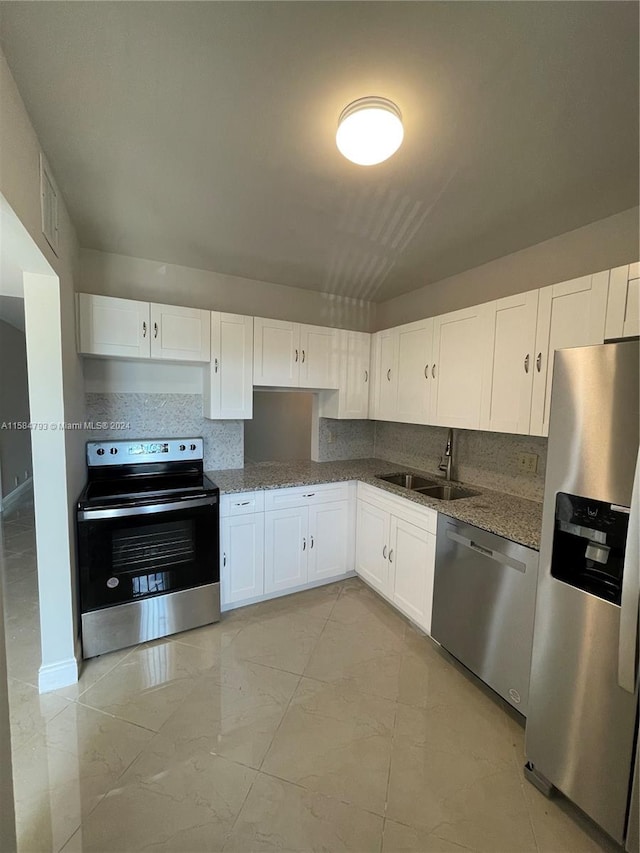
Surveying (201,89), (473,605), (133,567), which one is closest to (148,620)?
(133,567)

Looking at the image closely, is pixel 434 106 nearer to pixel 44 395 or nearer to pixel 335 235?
pixel 335 235

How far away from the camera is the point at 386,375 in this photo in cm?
307

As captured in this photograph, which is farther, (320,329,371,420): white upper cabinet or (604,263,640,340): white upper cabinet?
(320,329,371,420): white upper cabinet

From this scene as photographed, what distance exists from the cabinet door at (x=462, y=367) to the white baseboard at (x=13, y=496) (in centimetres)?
555

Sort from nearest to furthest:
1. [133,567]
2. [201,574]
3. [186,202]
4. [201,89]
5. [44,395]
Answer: [201,89] → [44,395] → [186,202] → [133,567] → [201,574]

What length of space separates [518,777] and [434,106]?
2.64 meters

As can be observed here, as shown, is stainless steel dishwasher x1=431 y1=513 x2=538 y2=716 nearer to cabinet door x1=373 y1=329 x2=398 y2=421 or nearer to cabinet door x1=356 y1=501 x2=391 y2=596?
cabinet door x1=356 y1=501 x2=391 y2=596

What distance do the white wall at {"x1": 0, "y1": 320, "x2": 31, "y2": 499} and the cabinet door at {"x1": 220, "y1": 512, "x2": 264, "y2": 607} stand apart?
4.09 m

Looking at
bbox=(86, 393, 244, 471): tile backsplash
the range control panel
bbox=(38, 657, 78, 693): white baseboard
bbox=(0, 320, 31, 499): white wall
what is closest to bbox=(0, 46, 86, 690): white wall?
bbox=(38, 657, 78, 693): white baseboard

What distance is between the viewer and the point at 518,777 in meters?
1.48

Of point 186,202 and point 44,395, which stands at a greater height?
point 186,202

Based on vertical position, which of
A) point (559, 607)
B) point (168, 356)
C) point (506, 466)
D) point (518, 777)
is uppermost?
point (168, 356)

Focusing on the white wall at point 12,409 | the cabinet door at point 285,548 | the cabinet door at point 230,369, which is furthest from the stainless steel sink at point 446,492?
the white wall at point 12,409

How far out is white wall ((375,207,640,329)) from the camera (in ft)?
6.22
